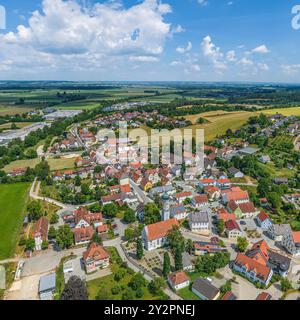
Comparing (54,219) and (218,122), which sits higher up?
(218,122)

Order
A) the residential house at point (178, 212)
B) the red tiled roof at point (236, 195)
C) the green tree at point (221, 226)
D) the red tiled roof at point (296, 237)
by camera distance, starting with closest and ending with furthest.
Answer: the red tiled roof at point (296, 237), the green tree at point (221, 226), the residential house at point (178, 212), the red tiled roof at point (236, 195)

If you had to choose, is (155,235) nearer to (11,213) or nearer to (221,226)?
(221,226)

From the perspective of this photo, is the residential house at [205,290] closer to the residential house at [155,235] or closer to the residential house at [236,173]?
the residential house at [155,235]

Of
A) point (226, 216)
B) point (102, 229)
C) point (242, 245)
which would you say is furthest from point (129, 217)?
point (242, 245)

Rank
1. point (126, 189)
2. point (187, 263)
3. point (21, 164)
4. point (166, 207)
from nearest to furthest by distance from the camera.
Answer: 1. point (187, 263)
2. point (166, 207)
3. point (126, 189)
4. point (21, 164)

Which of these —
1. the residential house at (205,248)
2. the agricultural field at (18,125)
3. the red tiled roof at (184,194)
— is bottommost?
the residential house at (205,248)

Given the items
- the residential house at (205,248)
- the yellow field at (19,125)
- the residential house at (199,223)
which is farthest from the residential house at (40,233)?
the yellow field at (19,125)

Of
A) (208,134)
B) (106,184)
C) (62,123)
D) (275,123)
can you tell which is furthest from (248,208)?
(62,123)
